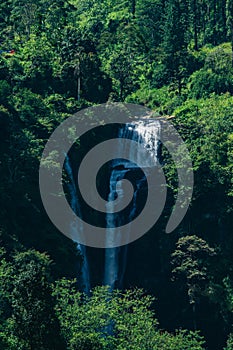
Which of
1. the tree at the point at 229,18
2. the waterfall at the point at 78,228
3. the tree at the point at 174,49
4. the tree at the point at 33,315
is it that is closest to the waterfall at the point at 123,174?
the waterfall at the point at 78,228

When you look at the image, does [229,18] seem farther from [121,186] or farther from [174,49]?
[121,186]

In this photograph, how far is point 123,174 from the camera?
57.8 metres

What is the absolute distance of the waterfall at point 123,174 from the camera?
181ft

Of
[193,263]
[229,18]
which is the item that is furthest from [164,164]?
[229,18]

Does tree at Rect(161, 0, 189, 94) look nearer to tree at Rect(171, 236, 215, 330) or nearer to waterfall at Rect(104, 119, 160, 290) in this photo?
waterfall at Rect(104, 119, 160, 290)

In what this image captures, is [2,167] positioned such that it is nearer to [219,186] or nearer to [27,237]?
[27,237]

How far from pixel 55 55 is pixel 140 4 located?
16.6 m

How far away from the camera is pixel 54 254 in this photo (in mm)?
50062

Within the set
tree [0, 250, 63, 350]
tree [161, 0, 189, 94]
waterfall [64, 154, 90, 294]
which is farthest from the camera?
tree [161, 0, 189, 94]

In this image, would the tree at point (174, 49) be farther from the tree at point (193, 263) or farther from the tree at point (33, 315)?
the tree at point (33, 315)

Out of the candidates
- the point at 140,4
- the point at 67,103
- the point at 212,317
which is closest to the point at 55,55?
the point at 67,103

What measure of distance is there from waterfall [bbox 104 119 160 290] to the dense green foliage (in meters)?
0.95

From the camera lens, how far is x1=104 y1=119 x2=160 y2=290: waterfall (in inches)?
2176

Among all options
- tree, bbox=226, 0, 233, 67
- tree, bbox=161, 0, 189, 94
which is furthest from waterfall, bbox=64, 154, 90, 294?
tree, bbox=226, 0, 233, 67
